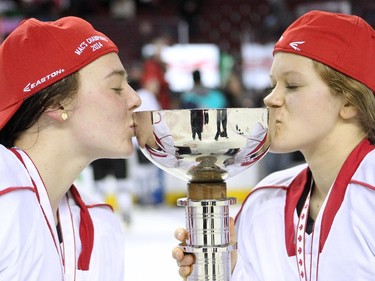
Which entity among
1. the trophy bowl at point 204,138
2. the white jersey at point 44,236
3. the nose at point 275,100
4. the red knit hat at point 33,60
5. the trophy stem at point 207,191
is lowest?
the white jersey at point 44,236

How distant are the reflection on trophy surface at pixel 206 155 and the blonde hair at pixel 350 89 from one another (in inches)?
11.6

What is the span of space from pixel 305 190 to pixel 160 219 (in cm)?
561

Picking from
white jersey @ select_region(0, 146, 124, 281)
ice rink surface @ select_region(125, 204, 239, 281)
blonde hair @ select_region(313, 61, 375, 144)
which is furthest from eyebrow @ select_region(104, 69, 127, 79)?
ice rink surface @ select_region(125, 204, 239, 281)

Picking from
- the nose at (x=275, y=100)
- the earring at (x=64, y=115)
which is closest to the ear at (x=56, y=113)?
the earring at (x=64, y=115)

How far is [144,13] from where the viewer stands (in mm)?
14297

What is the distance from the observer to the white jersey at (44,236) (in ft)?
6.07

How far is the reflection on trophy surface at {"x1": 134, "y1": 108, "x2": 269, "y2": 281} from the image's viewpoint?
1.86 meters

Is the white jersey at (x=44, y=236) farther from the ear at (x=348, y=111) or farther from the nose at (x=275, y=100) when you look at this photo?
the ear at (x=348, y=111)

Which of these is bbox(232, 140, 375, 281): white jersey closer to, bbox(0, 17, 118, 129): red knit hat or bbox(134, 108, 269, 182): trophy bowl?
bbox(134, 108, 269, 182): trophy bowl

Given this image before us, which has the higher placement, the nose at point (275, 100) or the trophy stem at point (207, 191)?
the nose at point (275, 100)

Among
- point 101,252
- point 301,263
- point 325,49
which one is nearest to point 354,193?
point 301,263

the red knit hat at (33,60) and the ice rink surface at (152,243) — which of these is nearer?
the red knit hat at (33,60)

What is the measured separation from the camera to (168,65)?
1169 centimetres

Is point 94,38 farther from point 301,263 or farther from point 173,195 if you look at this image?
point 173,195
